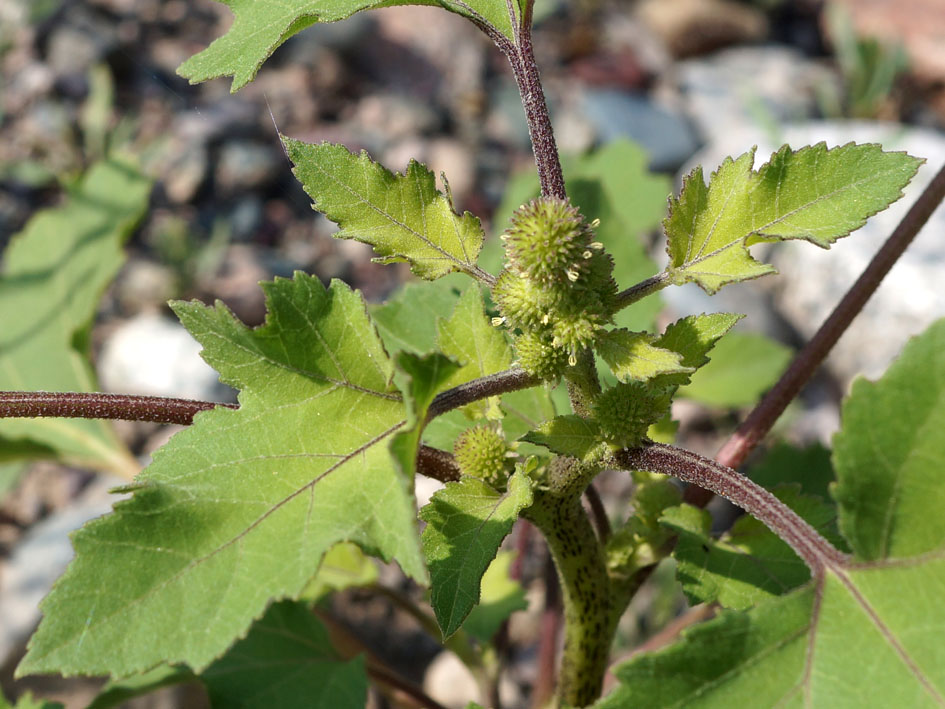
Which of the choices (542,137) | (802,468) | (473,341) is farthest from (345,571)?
(542,137)

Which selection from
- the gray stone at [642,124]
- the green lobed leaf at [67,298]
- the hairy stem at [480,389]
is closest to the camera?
the hairy stem at [480,389]

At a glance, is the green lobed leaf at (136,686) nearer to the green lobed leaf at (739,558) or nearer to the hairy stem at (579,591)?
the hairy stem at (579,591)

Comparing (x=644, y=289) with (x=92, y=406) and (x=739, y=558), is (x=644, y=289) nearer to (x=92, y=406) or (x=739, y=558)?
(x=739, y=558)

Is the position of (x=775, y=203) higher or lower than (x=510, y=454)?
higher

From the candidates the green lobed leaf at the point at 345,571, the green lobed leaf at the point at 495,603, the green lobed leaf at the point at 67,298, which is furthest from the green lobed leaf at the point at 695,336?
the green lobed leaf at the point at 67,298

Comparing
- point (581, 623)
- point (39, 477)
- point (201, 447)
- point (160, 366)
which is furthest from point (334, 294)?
point (39, 477)

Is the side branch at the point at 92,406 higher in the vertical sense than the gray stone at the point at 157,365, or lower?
lower

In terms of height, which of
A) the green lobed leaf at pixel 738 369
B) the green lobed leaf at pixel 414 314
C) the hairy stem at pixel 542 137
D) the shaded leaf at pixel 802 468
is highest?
the green lobed leaf at pixel 738 369

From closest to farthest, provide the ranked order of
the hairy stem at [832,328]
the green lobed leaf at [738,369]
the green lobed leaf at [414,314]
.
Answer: the hairy stem at [832,328] < the green lobed leaf at [414,314] < the green lobed leaf at [738,369]

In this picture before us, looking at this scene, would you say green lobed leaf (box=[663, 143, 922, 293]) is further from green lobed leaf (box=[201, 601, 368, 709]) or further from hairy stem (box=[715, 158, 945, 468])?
green lobed leaf (box=[201, 601, 368, 709])
